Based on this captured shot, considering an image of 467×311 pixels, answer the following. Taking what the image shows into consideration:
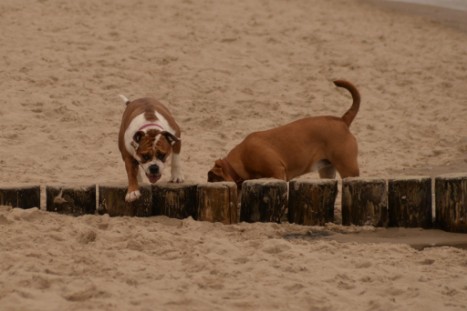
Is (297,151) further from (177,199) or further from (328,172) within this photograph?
(177,199)

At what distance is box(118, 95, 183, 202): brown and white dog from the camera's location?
6.94 meters

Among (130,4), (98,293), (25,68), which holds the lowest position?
(98,293)

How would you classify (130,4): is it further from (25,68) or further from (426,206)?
(426,206)

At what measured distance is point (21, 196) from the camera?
673 centimetres

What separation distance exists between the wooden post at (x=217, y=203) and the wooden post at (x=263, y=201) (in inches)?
3.7

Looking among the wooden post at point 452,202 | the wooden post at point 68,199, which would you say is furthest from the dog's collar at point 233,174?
the wooden post at point 452,202

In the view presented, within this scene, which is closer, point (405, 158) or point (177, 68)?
point (405, 158)

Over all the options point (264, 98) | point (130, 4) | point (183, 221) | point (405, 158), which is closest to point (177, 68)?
point (264, 98)

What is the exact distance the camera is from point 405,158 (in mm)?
9789

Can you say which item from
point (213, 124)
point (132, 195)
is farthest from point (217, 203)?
point (213, 124)

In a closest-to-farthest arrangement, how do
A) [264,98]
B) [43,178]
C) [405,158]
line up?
[43,178] < [405,158] < [264,98]

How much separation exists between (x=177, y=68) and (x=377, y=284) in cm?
711

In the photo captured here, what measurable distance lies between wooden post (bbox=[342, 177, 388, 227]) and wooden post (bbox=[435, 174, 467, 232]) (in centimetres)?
35

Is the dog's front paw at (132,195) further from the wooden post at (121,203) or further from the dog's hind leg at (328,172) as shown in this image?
the dog's hind leg at (328,172)
